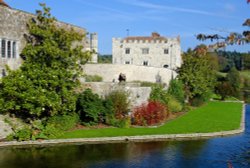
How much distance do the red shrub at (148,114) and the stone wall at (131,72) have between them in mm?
12365

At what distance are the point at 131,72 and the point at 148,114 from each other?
16.6 metres

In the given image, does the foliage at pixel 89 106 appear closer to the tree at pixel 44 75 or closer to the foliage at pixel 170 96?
the tree at pixel 44 75

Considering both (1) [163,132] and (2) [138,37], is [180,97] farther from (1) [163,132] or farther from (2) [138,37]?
(2) [138,37]

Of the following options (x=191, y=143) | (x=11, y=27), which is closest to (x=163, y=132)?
(x=191, y=143)

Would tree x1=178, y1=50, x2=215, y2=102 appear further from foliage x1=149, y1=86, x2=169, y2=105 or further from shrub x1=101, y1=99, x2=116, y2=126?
shrub x1=101, y1=99, x2=116, y2=126

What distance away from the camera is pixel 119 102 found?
984 inches

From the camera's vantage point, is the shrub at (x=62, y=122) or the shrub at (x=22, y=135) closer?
the shrub at (x=22, y=135)

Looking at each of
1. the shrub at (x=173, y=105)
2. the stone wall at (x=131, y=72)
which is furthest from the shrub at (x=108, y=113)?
the stone wall at (x=131, y=72)

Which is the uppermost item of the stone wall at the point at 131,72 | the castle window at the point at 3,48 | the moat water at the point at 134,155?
the castle window at the point at 3,48

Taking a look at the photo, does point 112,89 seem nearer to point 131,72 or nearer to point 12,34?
point 12,34

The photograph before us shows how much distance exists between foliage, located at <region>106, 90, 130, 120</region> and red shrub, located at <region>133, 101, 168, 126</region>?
985mm

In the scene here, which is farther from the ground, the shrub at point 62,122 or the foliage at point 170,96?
the foliage at point 170,96

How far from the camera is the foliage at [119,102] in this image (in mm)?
24969

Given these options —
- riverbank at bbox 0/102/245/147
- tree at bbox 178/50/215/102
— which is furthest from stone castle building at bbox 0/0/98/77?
tree at bbox 178/50/215/102
